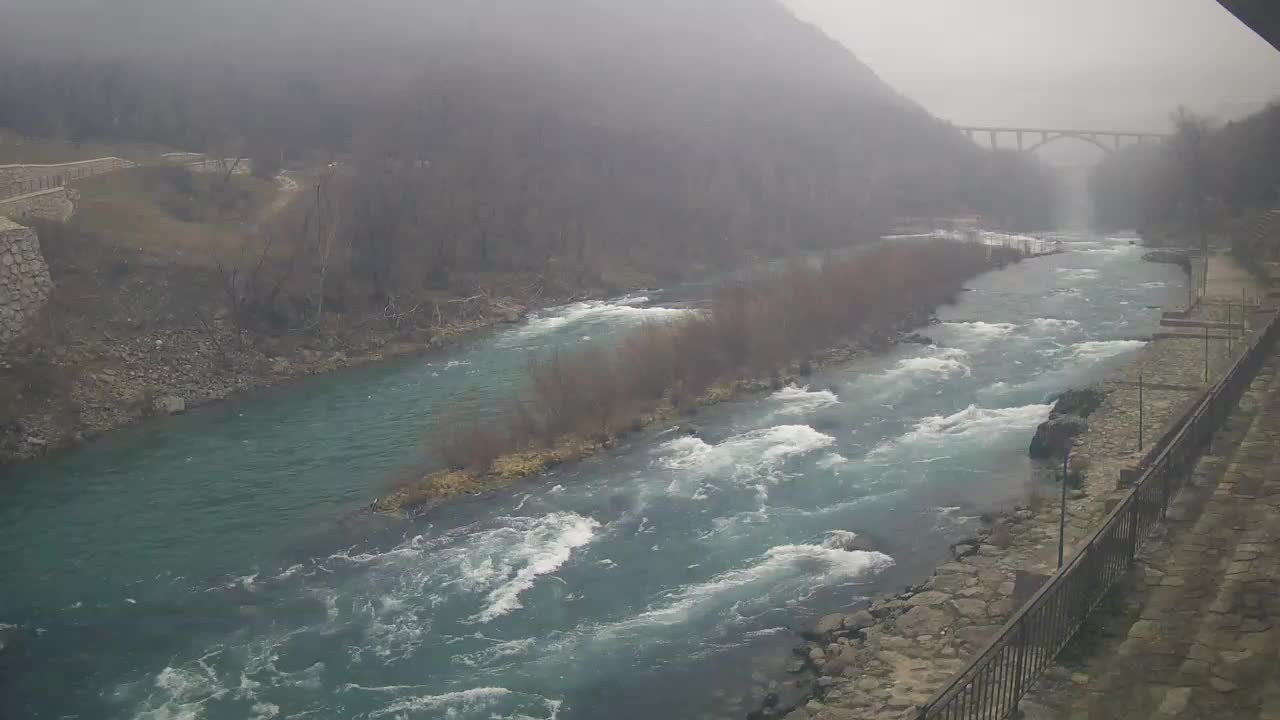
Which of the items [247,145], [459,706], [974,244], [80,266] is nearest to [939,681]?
[459,706]

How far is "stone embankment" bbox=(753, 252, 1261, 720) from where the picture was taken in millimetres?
9266

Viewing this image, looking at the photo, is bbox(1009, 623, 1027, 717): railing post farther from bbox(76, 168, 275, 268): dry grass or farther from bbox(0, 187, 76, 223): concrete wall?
bbox(76, 168, 275, 268): dry grass

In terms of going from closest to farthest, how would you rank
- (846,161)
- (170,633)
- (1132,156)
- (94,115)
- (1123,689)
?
(1123,689), (170,633), (94,115), (1132,156), (846,161)

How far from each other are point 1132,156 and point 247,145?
52.1 meters

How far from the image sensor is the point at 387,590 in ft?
40.7

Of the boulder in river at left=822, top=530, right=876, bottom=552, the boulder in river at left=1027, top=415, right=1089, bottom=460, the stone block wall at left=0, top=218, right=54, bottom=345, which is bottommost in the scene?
the boulder in river at left=822, top=530, right=876, bottom=552

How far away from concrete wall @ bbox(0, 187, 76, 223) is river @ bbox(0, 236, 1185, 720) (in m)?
10.3

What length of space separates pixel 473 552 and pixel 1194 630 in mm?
9253

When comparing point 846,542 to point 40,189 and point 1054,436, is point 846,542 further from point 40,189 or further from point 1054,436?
point 40,189

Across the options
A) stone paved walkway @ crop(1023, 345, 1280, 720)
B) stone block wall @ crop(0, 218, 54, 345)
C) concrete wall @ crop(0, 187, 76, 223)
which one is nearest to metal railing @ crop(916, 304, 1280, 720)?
stone paved walkway @ crop(1023, 345, 1280, 720)

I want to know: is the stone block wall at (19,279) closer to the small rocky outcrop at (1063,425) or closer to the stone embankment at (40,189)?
the stone embankment at (40,189)

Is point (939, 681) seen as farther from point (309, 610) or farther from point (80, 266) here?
point (80, 266)

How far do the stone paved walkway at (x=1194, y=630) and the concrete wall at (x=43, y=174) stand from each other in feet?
105

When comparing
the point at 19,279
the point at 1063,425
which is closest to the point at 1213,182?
the point at 1063,425
